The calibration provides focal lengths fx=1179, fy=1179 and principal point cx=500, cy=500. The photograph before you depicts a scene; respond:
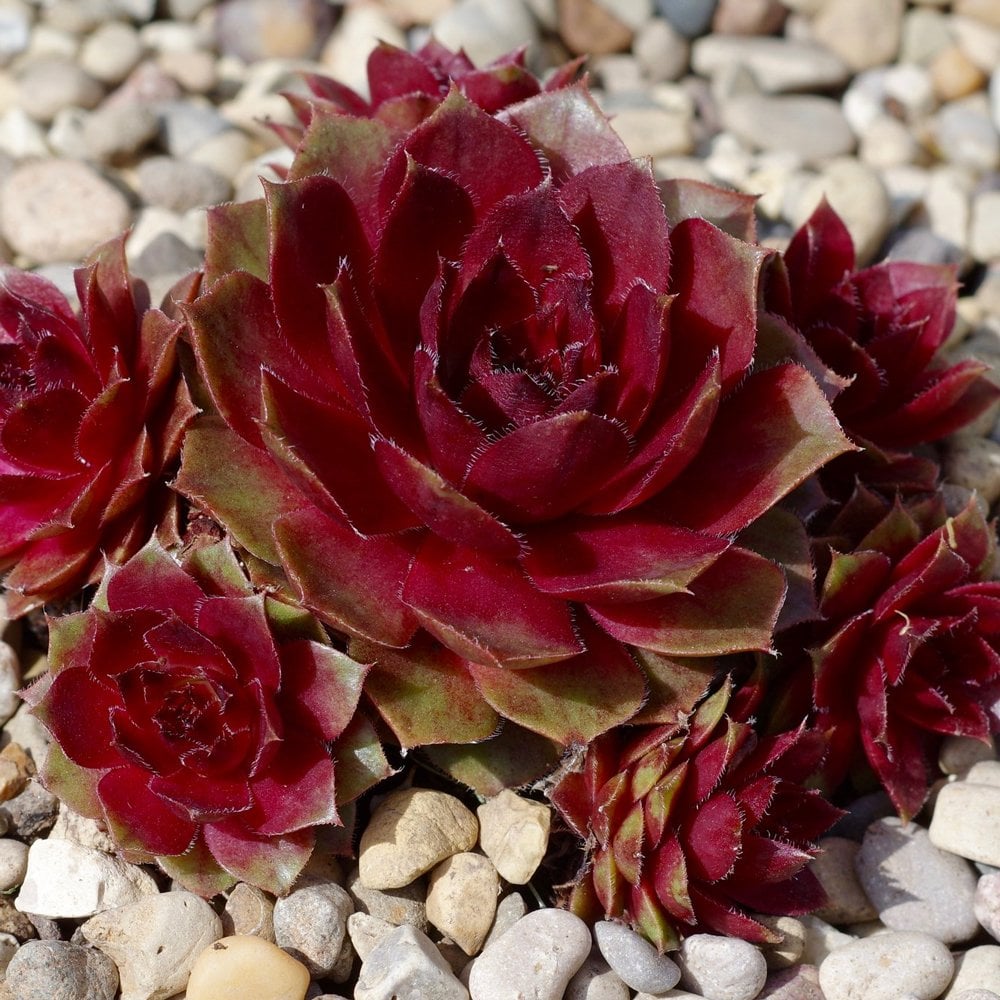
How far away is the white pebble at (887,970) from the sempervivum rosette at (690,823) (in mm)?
126

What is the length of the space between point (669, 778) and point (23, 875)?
1.16 m

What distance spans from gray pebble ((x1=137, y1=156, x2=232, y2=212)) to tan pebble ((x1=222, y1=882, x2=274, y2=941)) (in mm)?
2112

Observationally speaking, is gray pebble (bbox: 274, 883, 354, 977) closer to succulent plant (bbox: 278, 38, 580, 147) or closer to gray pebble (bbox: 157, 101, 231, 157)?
succulent plant (bbox: 278, 38, 580, 147)

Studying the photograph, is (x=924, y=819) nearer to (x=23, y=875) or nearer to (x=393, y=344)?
(x=393, y=344)

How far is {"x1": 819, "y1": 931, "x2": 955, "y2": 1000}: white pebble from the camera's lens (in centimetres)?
204

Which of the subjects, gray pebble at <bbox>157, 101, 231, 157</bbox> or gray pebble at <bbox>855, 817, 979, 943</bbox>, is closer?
gray pebble at <bbox>855, 817, 979, 943</bbox>

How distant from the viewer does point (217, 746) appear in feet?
5.91

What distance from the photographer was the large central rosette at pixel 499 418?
5.65 ft

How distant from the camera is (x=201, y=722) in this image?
1813 millimetres

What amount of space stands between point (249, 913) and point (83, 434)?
2.84 feet

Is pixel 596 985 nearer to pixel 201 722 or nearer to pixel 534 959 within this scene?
pixel 534 959

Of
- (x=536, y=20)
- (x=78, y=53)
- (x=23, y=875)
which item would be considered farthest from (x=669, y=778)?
(x=78, y=53)

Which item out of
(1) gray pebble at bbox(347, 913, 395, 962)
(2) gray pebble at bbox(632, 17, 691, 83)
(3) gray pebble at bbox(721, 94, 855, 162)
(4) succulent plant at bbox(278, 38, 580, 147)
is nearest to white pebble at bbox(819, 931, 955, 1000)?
(1) gray pebble at bbox(347, 913, 395, 962)

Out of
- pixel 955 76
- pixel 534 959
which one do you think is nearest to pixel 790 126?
pixel 955 76
